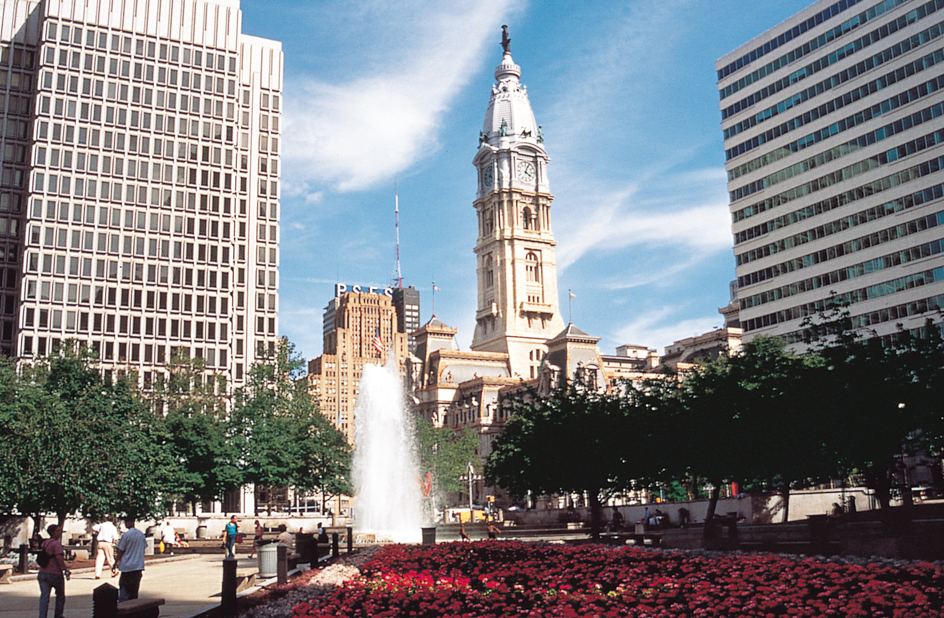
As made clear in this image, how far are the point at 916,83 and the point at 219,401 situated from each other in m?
67.2

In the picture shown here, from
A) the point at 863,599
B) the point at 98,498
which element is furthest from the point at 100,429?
the point at 863,599

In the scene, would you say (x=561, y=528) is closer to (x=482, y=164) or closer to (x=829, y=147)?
(x=829, y=147)

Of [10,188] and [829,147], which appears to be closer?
[829,147]

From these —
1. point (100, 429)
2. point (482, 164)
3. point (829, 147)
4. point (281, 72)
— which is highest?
point (482, 164)

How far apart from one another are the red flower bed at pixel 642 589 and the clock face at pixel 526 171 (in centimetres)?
16235

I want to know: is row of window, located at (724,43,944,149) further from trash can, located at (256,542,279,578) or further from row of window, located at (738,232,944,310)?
trash can, located at (256,542,279,578)

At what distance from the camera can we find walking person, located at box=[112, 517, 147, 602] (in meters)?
20.0

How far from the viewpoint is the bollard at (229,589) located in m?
18.6

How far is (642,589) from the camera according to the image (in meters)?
19.0

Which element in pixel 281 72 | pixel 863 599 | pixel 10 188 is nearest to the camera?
pixel 863 599

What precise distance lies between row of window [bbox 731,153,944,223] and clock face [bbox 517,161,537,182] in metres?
89.5

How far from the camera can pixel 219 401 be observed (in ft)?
246

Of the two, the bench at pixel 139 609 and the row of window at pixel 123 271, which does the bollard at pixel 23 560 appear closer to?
the bench at pixel 139 609

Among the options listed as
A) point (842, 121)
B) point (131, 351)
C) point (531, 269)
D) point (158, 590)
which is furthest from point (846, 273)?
point (531, 269)
